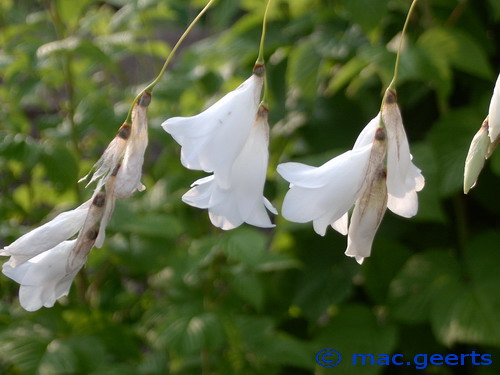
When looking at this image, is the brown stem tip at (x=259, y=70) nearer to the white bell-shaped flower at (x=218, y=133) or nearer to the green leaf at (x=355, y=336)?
the white bell-shaped flower at (x=218, y=133)

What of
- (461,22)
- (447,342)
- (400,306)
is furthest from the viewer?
(461,22)

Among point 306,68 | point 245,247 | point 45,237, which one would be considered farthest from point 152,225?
point 45,237

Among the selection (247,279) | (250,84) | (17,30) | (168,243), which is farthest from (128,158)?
(17,30)

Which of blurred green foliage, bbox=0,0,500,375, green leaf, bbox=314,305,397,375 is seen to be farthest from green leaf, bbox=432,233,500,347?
green leaf, bbox=314,305,397,375

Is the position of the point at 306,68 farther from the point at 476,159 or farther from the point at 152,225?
the point at 476,159

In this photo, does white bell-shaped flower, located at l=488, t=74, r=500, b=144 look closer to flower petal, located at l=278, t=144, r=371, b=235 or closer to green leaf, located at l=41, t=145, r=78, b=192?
flower petal, located at l=278, t=144, r=371, b=235

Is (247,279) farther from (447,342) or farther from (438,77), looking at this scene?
(438,77)

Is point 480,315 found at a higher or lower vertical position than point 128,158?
lower

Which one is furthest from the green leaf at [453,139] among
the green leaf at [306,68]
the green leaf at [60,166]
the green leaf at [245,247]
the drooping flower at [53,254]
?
the drooping flower at [53,254]
